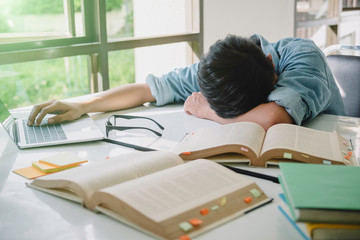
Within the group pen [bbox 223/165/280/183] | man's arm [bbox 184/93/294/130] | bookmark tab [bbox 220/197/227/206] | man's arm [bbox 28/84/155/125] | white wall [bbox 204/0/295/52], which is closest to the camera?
bookmark tab [bbox 220/197/227/206]

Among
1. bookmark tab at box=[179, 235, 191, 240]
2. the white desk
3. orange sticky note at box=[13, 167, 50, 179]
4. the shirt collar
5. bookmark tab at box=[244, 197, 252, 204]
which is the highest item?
the shirt collar

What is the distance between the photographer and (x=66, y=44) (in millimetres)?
2309

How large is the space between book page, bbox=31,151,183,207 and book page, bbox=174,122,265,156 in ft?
0.36

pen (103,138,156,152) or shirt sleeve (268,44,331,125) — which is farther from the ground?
shirt sleeve (268,44,331,125)

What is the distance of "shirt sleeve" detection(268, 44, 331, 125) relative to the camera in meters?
1.26

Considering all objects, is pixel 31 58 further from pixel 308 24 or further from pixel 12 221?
pixel 308 24

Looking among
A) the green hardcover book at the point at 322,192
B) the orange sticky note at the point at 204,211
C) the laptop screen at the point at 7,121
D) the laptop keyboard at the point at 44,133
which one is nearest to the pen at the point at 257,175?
the green hardcover book at the point at 322,192

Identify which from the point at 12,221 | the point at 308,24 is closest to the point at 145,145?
the point at 12,221

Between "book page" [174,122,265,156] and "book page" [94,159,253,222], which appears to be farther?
"book page" [174,122,265,156]

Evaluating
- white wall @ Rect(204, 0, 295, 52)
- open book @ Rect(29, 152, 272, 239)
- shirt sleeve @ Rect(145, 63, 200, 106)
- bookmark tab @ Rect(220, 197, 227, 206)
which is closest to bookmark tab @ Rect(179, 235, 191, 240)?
open book @ Rect(29, 152, 272, 239)

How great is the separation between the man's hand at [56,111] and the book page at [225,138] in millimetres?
458

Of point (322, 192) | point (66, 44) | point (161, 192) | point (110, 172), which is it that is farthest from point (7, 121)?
point (66, 44)

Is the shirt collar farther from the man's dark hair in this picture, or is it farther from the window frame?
the window frame

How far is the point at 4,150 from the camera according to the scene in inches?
44.5
